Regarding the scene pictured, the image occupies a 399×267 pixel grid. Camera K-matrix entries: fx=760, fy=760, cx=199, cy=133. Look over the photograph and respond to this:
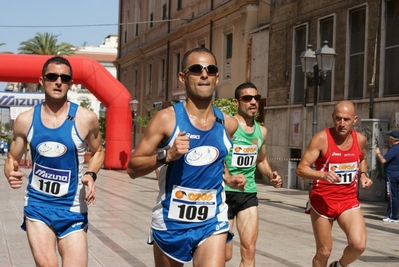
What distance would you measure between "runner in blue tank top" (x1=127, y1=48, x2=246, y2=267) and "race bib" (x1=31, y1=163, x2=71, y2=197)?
843 millimetres

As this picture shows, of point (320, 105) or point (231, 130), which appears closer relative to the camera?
point (231, 130)

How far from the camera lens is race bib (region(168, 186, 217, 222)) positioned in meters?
4.96

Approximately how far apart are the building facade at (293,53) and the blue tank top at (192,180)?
45.3ft

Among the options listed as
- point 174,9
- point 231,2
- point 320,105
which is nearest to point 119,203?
point 320,105

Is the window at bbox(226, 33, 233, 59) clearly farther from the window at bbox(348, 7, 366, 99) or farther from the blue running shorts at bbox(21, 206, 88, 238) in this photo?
the blue running shorts at bbox(21, 206, 88, 238)

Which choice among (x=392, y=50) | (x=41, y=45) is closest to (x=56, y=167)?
(x=392, y=50)

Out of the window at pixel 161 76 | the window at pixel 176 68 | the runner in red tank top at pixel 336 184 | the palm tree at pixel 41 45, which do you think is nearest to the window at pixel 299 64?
the window at pixel 176 68

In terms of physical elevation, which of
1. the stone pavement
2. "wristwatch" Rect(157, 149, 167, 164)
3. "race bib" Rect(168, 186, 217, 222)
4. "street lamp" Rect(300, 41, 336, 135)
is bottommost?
the stone pavement

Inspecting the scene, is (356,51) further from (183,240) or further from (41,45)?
(41,45)

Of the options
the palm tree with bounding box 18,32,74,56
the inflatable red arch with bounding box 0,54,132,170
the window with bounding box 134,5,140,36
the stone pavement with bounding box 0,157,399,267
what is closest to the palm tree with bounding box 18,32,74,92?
the palm tree with bounding box 18,32,74,56

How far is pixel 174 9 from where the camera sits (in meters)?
40.5

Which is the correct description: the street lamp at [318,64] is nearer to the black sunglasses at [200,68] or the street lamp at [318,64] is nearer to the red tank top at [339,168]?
the red tank top at [339,168]

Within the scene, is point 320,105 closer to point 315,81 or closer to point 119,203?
point 315,81

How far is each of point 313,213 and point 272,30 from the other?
2009cm
